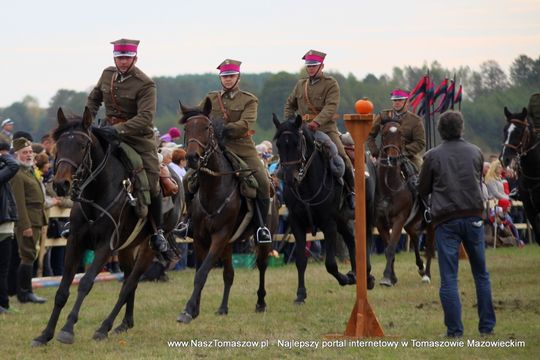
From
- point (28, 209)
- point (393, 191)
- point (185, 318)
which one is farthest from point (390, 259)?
point (185, 318)

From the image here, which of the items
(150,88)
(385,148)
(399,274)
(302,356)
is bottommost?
(399,274)

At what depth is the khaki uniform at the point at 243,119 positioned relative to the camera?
48.9 ft

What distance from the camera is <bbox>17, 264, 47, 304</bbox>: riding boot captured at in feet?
53.9

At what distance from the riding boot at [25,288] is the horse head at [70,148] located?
5023 millimetres

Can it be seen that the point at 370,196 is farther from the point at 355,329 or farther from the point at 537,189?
the point at 355,329

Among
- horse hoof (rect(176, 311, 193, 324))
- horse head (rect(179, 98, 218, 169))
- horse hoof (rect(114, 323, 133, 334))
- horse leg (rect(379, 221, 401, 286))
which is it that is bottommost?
horse leg (rect(379, 221, 401, 286))

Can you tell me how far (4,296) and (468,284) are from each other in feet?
24.3

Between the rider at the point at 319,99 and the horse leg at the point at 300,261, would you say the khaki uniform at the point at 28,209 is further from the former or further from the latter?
the rider at the point at 319,99

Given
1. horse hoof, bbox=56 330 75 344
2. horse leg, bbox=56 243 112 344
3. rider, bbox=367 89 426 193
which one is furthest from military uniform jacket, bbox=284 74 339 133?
horse hoof, bbox=56 330 75 344

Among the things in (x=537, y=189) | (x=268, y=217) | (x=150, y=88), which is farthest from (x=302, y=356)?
(x=537, y=189)

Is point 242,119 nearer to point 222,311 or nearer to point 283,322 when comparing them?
point 222,311

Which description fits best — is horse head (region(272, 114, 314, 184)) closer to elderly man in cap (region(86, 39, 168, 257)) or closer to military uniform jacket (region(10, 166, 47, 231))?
elderly man in cap (region(86, 39, 168, 257))

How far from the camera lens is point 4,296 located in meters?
15.2

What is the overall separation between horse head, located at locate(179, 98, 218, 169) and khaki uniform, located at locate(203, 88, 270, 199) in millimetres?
1183
